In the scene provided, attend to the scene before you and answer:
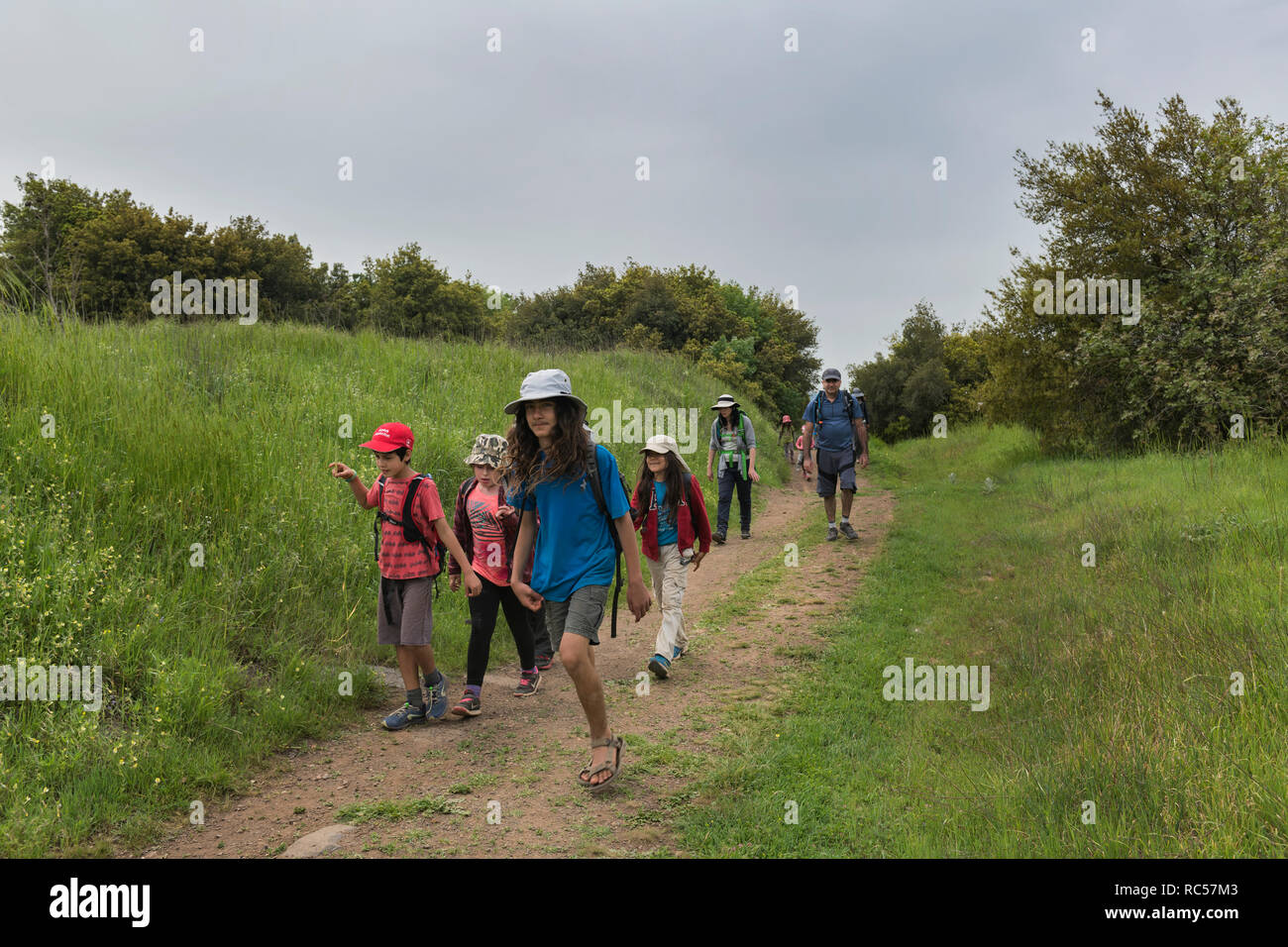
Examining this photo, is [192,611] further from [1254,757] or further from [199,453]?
[1254,757]

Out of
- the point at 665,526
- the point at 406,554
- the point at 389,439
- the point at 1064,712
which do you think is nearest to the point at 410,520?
the point at 406,554

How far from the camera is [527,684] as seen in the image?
6.46m

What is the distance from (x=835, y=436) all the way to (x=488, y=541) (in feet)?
22.9

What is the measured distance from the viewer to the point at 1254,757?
358 centimetres

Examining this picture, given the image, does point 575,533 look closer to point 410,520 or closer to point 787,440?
point 410,520

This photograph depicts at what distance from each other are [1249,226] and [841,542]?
902cm

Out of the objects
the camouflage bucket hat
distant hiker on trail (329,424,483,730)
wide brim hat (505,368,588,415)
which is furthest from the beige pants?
wide brim hat (505,368,588,415)

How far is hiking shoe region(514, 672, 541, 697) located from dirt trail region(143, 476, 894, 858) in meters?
0.07

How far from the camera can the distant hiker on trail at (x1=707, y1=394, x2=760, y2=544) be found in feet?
41.5

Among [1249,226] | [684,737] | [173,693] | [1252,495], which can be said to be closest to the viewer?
[173,693]

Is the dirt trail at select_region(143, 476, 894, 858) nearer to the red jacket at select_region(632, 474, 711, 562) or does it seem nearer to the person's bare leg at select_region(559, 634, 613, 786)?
the person's bare leg at select_region(559, 634, 613, 786)

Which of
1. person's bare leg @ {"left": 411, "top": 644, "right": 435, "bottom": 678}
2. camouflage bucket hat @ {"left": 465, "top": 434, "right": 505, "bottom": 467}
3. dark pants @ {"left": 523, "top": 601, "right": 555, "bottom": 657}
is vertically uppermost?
camouflage bucket hat @ {"left": 465, "top": 434, "right": 505, "bottom": 467}

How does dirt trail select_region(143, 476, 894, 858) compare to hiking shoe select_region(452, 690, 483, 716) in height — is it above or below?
below

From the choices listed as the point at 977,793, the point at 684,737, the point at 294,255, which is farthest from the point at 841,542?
the point at 294,255
